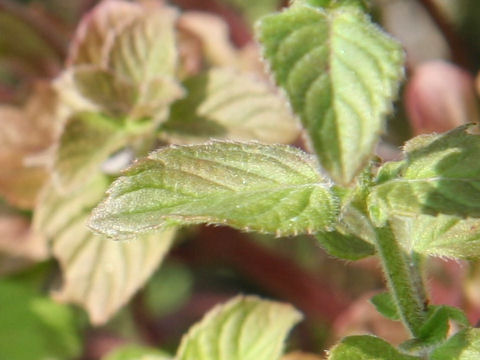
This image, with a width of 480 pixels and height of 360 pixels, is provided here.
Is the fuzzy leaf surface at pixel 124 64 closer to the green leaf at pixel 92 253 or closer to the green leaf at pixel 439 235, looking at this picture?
the green leaf at pixel 92 253

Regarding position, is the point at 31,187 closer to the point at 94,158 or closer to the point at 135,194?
the point at 94,158

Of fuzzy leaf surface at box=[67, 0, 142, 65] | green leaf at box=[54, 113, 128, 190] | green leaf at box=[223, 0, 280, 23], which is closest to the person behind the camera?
green leaf at box=[54, 113, 128, 190]

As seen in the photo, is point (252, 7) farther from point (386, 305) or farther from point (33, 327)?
point (386, 305)

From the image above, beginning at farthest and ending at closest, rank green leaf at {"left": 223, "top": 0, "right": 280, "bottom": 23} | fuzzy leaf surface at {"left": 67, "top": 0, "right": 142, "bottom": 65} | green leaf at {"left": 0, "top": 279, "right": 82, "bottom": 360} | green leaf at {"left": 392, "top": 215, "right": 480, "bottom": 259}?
green leaf at {"left": 223, "top": 0, "right": 280, "bottom": 23}, green leaf at {"left": 0, "top": 279, "right": 82, "bottom": 360}, fuzzy leaf surface at {"left": 67, "top": 0, "right": 142, "bottom": 65}, green leaf at {"left": 392, "top": 215, "right": 480, "bottom": 259}

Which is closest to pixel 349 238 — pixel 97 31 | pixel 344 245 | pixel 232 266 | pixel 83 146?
pixel 344 245

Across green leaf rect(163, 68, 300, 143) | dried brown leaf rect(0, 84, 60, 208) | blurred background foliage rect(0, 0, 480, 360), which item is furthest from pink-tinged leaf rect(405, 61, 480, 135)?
dried brown leaf rect(0, 84, 60, 208)

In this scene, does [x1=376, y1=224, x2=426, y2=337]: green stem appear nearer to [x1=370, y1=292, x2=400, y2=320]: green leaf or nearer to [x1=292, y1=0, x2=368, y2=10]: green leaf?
[x1=370, y1=292, x2=400, y2=320]: green leaf
